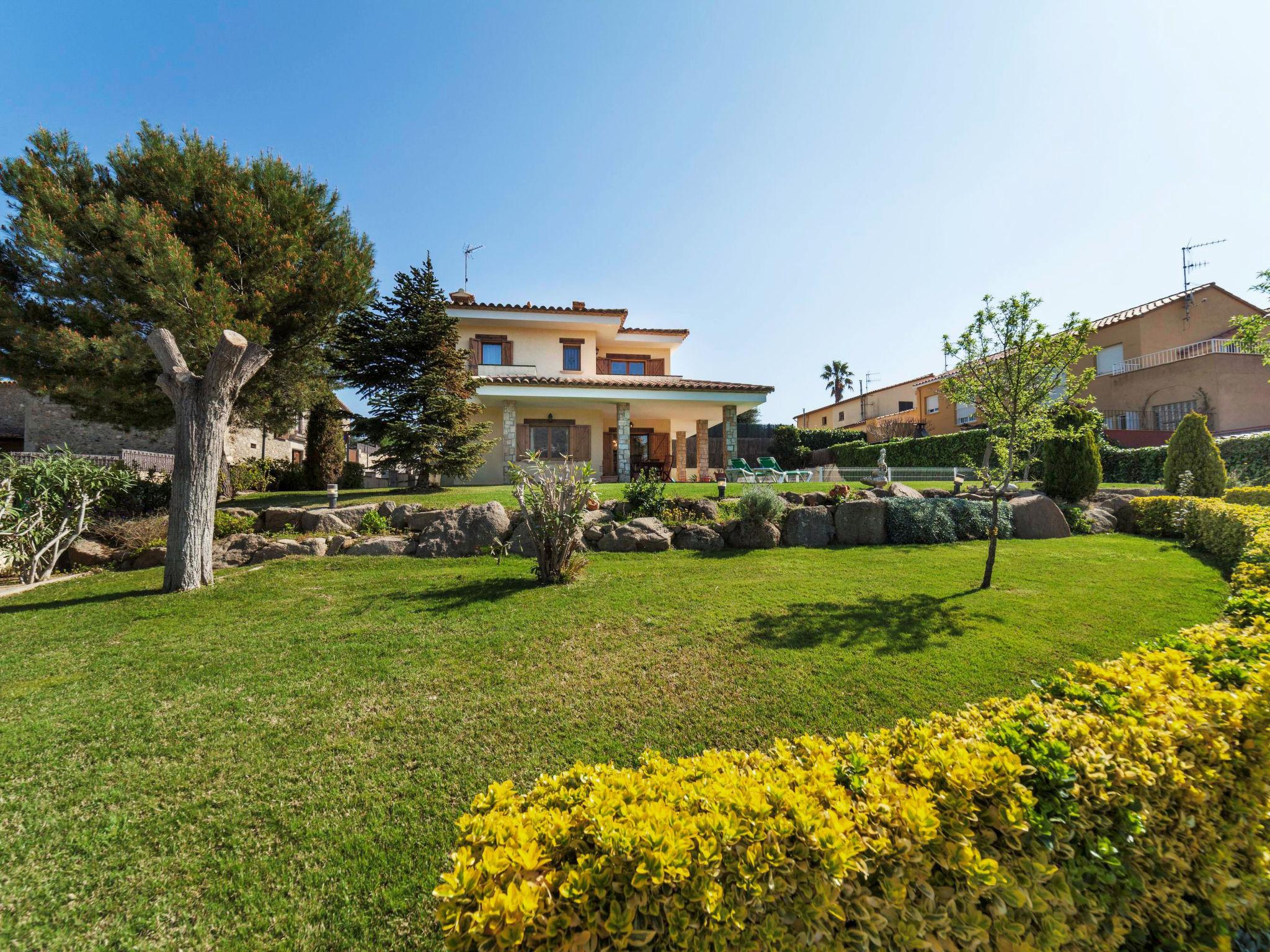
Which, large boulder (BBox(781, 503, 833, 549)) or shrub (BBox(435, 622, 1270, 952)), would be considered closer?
shrub (BBox(435, 622, 1270, 952))

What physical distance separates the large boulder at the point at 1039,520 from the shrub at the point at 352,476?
20.1 meters

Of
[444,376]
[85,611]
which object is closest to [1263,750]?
[85,611]

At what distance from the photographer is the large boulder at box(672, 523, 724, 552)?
9.25 metres

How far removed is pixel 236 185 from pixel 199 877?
1489 cm

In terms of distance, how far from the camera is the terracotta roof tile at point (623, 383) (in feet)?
55.0

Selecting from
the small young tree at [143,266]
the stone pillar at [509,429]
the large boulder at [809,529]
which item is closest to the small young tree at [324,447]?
A: the small young tree at [143,266]

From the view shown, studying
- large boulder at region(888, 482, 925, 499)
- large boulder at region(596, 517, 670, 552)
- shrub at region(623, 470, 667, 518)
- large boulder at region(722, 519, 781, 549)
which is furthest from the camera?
large boulder at region(888, 482, 925, 499)

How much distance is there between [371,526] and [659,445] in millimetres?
13860

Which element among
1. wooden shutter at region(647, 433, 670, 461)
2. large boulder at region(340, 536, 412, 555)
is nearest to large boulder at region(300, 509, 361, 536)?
large boulder at region(340, 536, 412, 555)

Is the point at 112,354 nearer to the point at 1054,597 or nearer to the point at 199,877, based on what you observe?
the point at 199,877

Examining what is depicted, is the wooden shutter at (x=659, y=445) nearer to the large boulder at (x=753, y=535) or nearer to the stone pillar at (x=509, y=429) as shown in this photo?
the stone pillar at (x=509, y=429)

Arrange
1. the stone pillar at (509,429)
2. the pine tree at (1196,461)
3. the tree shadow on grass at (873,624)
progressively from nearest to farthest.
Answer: the tree shadow on grass at (873,624), the pine tree at (1196,461), the stone pillar at (509,429)

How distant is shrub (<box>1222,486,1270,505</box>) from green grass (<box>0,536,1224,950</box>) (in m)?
5.52

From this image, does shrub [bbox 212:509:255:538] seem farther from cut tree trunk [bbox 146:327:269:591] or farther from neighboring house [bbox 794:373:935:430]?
neighboring house [bbox 794:373:935:430]
